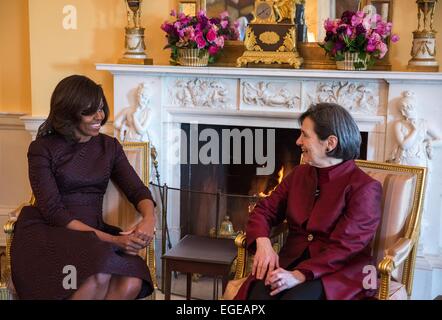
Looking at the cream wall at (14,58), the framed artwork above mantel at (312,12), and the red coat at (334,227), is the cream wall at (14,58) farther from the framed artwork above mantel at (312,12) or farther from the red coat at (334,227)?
the red coat at (334,227)

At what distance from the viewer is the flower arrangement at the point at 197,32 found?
380cm

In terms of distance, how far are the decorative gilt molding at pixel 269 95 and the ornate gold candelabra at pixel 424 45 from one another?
70 cm

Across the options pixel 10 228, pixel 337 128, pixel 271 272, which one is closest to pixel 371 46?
pixel 337 128

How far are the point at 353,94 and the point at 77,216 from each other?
181 cm

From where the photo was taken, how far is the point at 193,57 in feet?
12.7

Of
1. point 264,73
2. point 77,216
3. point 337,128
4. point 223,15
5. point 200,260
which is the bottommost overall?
point 200,260

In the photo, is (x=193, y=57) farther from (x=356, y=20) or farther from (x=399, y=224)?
(x=399, y=224)

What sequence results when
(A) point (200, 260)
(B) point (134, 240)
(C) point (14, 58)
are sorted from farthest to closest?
(C) point (14, 58), (A) point (200, 260), (B) point (134, 240)

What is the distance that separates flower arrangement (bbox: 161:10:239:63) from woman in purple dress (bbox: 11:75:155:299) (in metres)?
1.14

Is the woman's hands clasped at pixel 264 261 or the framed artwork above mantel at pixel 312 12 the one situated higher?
the framed artwork above mantel at pixel 312 12

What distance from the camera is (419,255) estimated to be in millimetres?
3746

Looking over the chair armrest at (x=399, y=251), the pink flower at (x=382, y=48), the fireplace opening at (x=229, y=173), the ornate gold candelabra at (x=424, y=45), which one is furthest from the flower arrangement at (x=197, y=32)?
the chair armrest at (x=399, y=251)

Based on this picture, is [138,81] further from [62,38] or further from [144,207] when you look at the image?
[144,207]
